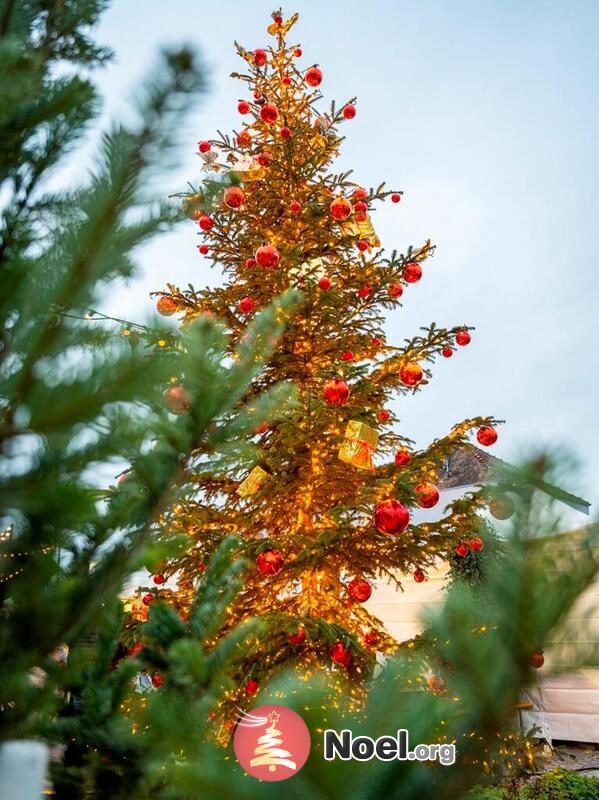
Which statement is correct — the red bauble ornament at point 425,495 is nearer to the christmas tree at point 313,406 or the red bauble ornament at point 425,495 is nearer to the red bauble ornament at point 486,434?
the christmas tree at point 313,406

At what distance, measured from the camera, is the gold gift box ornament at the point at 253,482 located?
4594 mm

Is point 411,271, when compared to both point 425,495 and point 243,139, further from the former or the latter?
point 243,139

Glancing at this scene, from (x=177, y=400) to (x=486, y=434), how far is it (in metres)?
4.30

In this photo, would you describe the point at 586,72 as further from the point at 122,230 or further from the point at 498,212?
the point at 122,230

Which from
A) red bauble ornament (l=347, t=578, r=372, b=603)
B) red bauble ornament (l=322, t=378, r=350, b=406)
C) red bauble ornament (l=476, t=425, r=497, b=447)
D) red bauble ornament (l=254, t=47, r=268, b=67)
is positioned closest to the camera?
red bauble ornament (l=322, t=378, r=350, b=406)

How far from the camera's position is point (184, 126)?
0.76 m

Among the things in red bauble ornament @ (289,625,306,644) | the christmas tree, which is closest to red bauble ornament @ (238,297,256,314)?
the christmas tree

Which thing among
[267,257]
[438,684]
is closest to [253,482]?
[267,257]

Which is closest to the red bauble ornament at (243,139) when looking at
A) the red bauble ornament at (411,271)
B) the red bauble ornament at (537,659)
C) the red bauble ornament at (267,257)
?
the red bauble ornament at (267,257)

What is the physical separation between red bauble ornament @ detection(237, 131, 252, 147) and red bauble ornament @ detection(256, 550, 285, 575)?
14.3 ft

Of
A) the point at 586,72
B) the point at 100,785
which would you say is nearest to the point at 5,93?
the point at 100,785

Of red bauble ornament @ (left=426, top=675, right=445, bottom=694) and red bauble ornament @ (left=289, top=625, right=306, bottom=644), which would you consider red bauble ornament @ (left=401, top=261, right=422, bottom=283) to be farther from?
red bauble ornament @ (left=426, top=675, right=445, bottom=694)

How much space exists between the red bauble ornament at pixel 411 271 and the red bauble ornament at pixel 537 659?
5051mm

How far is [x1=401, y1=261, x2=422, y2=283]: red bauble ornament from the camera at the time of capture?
5348mm
